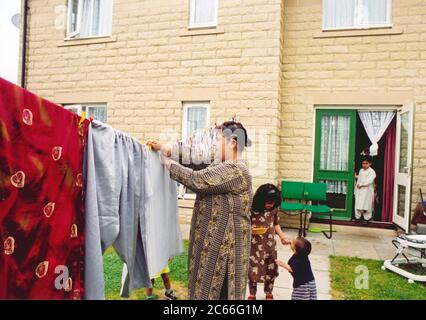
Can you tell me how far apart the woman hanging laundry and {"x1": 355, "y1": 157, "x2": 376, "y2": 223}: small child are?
5.47 meters

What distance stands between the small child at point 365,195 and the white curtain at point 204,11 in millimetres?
4643

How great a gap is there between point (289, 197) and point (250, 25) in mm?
3466

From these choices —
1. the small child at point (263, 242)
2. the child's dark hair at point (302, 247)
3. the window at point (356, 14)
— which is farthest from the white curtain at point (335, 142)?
the child's dark hair at point (302, 247)

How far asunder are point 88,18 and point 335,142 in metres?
6.30

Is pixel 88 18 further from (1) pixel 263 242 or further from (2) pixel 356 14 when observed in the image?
(1) pixel 263 242

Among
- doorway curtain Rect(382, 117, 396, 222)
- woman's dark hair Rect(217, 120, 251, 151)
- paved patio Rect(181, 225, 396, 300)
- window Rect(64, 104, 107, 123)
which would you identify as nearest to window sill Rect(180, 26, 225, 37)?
window Rect(64, 104, 107, 123)

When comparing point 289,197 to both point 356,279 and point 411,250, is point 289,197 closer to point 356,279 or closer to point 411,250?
point 411,250

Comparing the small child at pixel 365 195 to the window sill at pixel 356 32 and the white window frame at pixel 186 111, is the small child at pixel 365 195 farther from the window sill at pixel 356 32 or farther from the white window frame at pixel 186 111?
the white window frame at pixel 186 111

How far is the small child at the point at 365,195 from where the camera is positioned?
6.65 metres

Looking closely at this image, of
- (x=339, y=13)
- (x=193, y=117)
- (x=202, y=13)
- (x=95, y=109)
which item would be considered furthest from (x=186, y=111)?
(x=339, y=13)

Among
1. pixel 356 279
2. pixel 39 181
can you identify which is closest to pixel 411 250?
pixel 356 279

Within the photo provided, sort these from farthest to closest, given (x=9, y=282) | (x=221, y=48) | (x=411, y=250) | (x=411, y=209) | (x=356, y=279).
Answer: (x=221, y=48), (x=411, y=209), (x=411, y=250), (x=356, y=279), (x=9, y=282)

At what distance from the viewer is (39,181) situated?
132 cm

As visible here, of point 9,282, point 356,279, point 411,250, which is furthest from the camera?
point 411,250
